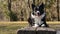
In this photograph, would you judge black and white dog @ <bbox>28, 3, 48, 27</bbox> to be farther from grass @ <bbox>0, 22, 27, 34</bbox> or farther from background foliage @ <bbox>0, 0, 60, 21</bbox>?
background foliage @ <bbox>0, 0, 60, 21</bbox>

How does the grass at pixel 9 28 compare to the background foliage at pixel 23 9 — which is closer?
the grass at pixel 9 28

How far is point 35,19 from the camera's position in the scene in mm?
6652

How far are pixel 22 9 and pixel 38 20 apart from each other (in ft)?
27.1

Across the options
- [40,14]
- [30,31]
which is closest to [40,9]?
[40,14]

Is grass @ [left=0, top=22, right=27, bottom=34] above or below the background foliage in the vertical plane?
below

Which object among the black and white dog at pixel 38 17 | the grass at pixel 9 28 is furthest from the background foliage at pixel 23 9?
the black and white dog at pixel 38 17


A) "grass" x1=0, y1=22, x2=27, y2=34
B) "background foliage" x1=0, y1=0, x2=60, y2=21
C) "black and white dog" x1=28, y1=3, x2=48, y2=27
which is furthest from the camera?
"background foliage" x1=0, y1=0, x2=60, y2=21

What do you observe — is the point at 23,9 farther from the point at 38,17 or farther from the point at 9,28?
the point at 38,17

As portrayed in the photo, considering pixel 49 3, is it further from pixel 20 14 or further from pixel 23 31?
pixel 23 31

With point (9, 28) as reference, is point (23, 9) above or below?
above

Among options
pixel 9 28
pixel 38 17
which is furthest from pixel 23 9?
pixel 38 17

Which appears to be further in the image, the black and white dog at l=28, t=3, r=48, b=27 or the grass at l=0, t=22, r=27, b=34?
the grass at l=0, t=22, r=27, b=34

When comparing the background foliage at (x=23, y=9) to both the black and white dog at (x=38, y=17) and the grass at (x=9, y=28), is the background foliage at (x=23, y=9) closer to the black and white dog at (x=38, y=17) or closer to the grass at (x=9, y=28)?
the grass at (x=9, y=28)

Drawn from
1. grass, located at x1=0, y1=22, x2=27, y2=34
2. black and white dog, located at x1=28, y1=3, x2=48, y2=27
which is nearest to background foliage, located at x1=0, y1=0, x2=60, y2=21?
grass, located at x1=0, y1=22, x2=27, y2=34
